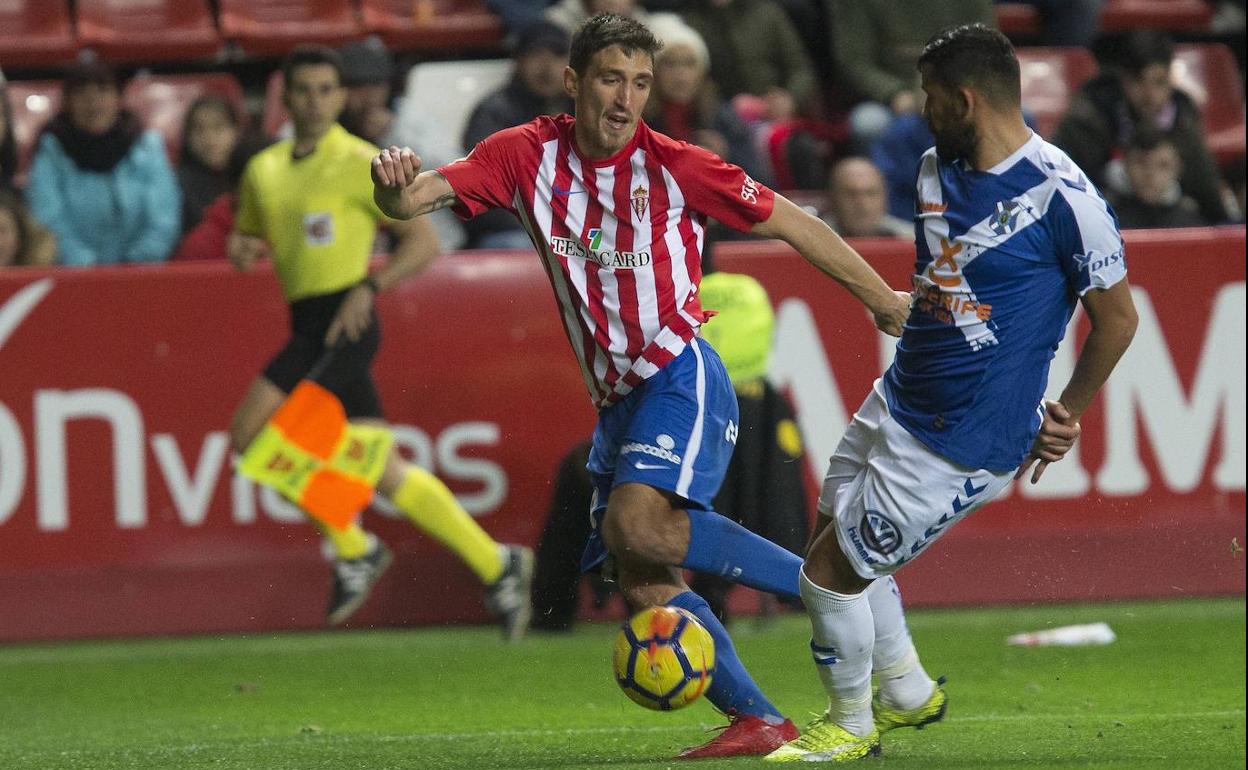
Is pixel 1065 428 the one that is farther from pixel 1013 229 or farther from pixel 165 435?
pixel 165 435

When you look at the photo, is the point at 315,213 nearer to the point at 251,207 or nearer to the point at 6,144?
the point at 251,207

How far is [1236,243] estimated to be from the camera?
9.11 meters

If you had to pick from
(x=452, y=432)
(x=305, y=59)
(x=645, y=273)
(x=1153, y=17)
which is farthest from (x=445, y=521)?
(x=1153, y=17)

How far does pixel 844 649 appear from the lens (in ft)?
17.7

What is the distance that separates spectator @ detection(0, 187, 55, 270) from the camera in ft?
30.4

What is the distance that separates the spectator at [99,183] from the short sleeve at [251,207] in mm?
1423

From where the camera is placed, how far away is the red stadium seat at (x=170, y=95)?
1168 cm

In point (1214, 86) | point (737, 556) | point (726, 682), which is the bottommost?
point (726, 682)

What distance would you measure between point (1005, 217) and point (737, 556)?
4.40ft

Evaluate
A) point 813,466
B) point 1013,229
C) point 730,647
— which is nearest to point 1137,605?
point 813,466

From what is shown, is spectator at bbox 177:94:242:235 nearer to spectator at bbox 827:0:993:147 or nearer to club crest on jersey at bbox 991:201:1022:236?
spectator at bbox 827:0:993:147

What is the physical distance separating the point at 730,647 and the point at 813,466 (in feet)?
10.9

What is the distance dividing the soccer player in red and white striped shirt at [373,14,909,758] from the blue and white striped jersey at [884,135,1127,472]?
431 millimetres

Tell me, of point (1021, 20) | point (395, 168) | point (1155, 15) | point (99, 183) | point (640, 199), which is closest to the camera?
point (395, 168)
